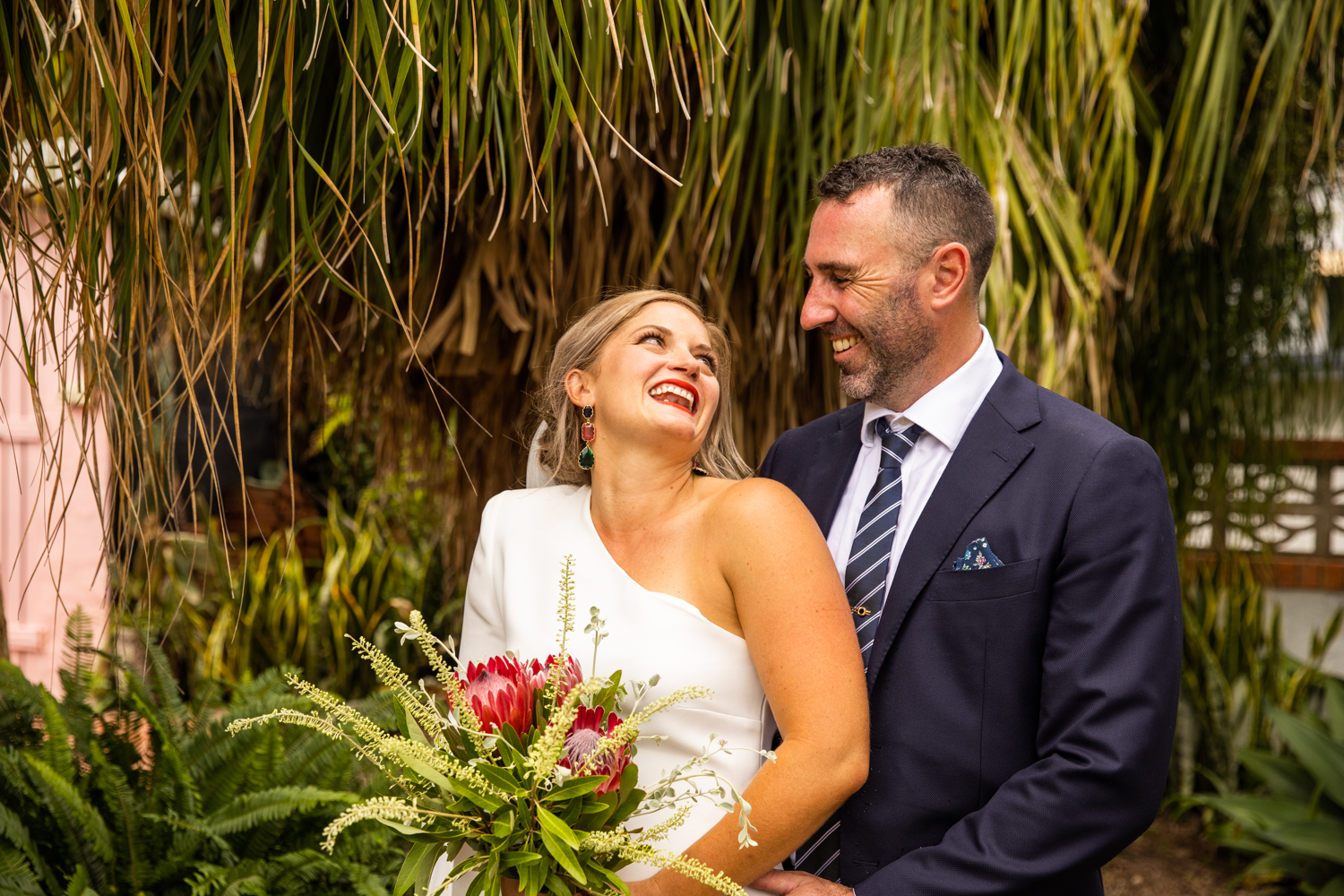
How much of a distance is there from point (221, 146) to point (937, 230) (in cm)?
107

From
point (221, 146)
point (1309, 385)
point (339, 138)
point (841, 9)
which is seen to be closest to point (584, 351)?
point (339, 138)

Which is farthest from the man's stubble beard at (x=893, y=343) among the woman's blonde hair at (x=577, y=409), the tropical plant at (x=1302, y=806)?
the tropical plant at (x=1302, y=806)

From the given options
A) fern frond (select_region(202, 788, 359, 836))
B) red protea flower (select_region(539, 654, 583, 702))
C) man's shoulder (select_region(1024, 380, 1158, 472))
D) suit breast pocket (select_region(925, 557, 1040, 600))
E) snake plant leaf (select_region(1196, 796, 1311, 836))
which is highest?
man's shoulder (select_region(1024, 380, 1158, 472))

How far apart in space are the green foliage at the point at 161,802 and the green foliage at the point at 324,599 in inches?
60.8

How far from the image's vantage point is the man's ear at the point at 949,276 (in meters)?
1.68

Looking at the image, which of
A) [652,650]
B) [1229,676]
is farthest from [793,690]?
[1229,676]

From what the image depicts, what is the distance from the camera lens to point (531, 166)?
1.39 meters

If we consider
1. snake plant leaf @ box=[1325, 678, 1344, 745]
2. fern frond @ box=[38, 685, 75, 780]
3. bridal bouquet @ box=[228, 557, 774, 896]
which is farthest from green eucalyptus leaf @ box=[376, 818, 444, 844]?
snake plant leaf @ box=[1325, 678, 1344, 745]

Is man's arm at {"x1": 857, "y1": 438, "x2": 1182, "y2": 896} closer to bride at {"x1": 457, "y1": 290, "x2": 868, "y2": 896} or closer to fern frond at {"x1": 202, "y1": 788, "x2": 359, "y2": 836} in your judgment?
bride at {"x1": 457, "y1": 290, "x2": 868, "y2": 896}

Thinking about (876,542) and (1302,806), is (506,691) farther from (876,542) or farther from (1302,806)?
(1302,806)

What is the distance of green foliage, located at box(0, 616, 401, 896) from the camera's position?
7.14 ft

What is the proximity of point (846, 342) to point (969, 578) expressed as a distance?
0.44m

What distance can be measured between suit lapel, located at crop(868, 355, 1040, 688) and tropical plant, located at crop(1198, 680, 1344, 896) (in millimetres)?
2322

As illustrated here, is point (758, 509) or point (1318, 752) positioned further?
point (1318, 752)
